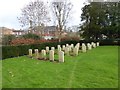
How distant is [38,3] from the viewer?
4397 centimetres

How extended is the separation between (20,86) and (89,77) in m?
2.99

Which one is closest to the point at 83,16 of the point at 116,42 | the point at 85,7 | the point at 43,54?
the point at 85,7

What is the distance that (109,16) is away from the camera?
46844 millimetres

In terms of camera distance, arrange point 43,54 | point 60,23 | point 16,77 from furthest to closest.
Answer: point 60,23
point 43,54
point 16,77

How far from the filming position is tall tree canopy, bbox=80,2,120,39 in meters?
46.3

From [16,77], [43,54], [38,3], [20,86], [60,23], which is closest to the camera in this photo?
[20,86]

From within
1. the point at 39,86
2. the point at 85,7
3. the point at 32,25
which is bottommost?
the point at 39,86

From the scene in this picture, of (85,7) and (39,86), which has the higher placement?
(85,7)

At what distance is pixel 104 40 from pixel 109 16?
469 centimetres

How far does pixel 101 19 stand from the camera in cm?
4644

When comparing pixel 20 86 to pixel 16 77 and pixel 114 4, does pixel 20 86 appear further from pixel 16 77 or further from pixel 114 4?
pixel 114 4

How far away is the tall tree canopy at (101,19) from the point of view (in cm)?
4628

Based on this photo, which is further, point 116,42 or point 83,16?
point 83,16

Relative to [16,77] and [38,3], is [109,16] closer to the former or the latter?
[38,3]
